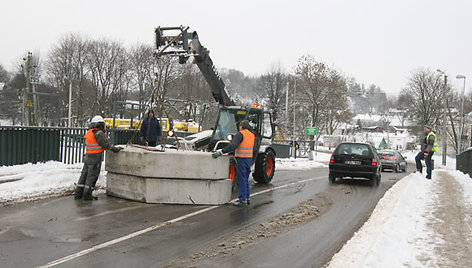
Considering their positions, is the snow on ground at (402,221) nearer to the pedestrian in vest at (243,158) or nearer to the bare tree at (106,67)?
the pedestrian in vest at (243,158)

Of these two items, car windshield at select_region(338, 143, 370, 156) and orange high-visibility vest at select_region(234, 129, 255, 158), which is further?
car windshield at select_region(338, 143, 370, 156)

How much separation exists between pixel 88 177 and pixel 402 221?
20.8ft

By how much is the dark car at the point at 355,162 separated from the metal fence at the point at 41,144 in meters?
6.86

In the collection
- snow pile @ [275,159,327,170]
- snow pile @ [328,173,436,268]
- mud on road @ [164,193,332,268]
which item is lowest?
snow pile @ [275,159,327,170]

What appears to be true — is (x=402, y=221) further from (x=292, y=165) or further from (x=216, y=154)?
(x=292, y=165)

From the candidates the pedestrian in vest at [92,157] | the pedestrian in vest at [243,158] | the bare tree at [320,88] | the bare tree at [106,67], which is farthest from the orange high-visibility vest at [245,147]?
the bare tree at [106,67]

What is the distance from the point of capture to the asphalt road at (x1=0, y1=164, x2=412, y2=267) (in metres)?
4.97

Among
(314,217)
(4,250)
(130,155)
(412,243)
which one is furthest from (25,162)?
(412,243)

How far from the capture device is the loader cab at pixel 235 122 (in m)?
11.0

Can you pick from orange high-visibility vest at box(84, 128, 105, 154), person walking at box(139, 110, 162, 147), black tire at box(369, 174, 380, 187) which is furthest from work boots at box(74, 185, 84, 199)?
black tire at box(369, 174, 380, 187)

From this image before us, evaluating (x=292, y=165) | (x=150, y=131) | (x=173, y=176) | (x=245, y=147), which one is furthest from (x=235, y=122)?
(x=292, y=165)

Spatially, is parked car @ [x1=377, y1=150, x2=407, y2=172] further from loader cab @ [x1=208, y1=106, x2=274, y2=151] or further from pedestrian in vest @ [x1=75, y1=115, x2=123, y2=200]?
pedestrian in vest @ [x1=75, y1=115, x2=123, y2=200]

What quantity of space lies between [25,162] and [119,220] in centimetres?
691

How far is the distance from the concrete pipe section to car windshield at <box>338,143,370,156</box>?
6455 mm
